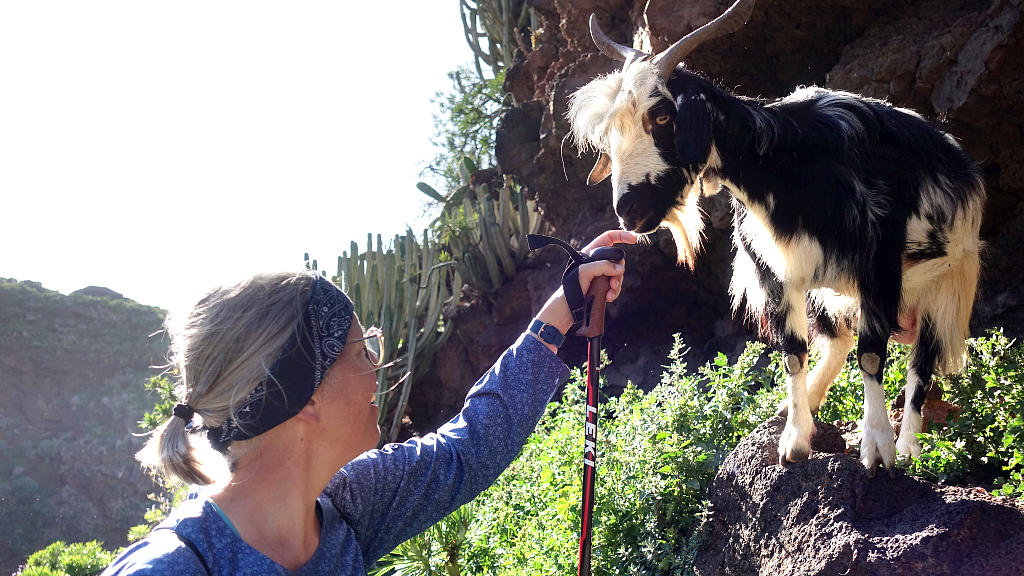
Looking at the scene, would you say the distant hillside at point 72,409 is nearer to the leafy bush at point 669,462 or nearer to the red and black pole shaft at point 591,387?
the leafy bush at point 669,462

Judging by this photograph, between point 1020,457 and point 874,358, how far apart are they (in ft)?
1.75

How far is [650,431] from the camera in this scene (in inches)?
160

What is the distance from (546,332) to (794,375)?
1.25m

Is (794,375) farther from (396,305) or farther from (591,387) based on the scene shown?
(396,305)

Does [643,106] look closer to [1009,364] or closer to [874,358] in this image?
[874,358]

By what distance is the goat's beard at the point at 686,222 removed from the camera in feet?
10.6

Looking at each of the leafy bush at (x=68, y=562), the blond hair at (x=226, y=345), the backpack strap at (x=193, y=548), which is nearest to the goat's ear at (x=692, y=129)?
the blond hair at (x=226, y=345)

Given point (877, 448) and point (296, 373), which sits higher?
point (296, 373)

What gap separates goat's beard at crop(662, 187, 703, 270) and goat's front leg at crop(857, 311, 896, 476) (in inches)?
29.3

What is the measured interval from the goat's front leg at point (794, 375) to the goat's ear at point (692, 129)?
25.4 inches

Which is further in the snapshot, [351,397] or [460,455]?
[460,455]

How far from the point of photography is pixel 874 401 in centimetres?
295

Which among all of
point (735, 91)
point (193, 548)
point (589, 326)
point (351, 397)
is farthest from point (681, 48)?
point (735, 91)

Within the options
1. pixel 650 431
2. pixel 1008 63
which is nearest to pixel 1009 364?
pixel 650 431
